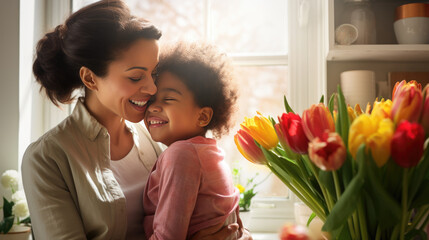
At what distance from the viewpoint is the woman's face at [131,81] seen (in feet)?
4.16

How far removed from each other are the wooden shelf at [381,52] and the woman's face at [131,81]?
71 centimetres

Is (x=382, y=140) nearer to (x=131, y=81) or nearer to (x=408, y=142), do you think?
(x=408, y=142)

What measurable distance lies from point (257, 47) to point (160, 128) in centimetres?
94

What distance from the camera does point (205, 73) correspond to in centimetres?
129

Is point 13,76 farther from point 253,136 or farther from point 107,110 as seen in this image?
point 253,136


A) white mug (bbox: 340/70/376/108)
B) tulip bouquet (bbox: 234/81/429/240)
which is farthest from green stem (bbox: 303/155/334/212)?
white mug (bbox: 340/70/376/108)

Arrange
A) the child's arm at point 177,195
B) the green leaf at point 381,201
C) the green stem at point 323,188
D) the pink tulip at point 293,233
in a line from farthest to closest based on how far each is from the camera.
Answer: the child's arm at point 177,195 < the green stem at point 323,188 < the green leaf at point 381,201 < the pink tulip at point 293,233

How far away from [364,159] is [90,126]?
0.92m

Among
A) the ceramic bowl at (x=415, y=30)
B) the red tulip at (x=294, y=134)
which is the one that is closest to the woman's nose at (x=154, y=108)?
the red tulip at (x=294, y=134)

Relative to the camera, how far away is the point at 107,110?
1405 millimetres

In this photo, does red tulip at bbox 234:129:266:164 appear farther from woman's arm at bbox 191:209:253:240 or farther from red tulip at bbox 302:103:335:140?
woman's arm at bbox 191:209:253:240

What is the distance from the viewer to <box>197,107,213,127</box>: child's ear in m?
1.30

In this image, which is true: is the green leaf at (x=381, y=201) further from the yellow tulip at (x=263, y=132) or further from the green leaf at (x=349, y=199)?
the yellow tulip at (x=263, y=132)

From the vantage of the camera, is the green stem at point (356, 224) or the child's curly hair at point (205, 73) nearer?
the green stem at point (356, 224)
